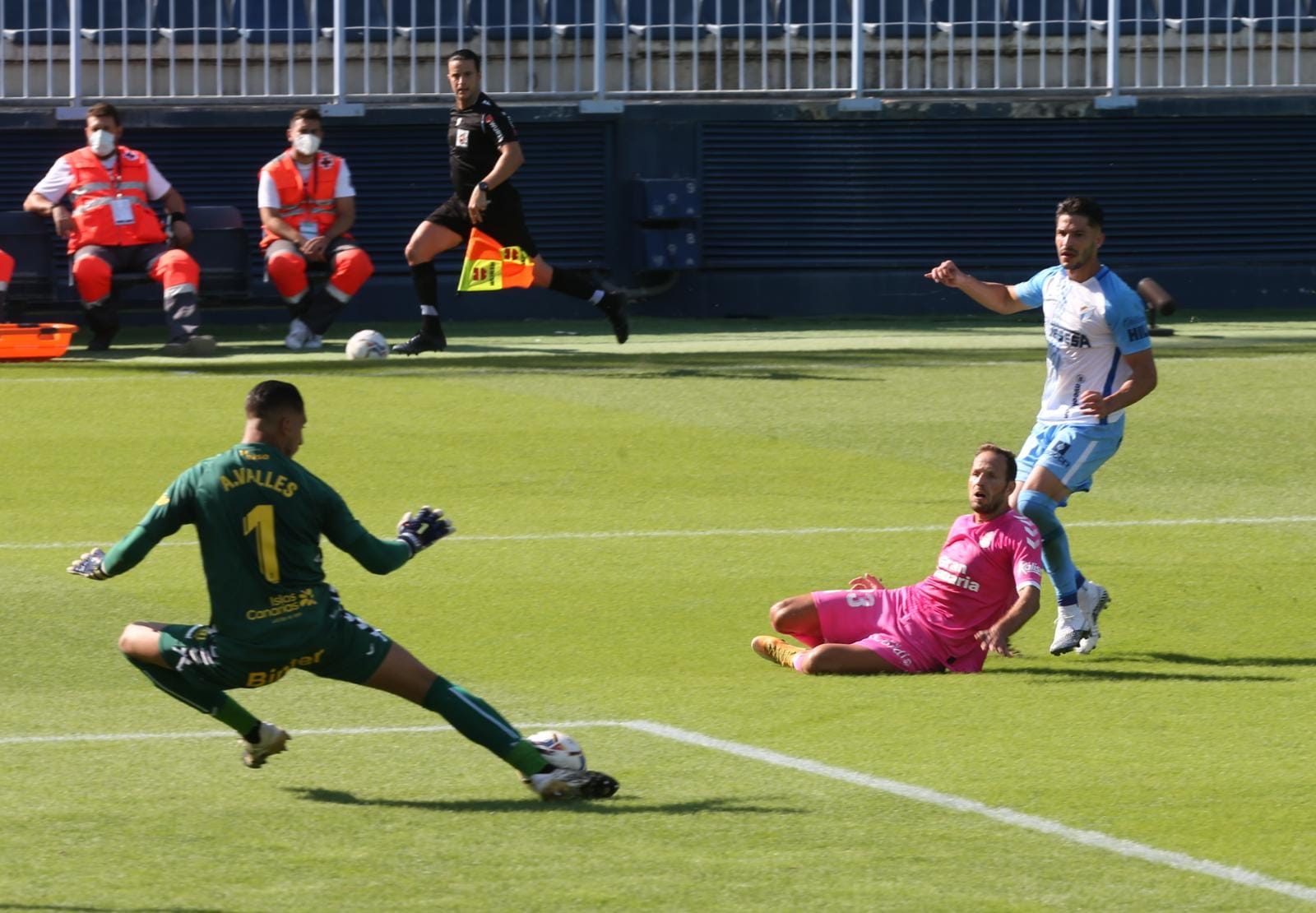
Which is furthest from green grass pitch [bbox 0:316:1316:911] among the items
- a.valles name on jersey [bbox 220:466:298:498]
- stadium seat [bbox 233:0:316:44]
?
stadium seat [bbox 233:0:316:44]

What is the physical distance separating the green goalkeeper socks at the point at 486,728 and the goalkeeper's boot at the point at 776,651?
2278 mm

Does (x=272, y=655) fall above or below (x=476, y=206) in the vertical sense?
below

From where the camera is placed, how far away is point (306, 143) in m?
18.7

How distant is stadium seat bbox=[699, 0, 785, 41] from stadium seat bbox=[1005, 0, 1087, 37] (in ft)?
7.79

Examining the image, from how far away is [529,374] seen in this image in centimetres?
1703

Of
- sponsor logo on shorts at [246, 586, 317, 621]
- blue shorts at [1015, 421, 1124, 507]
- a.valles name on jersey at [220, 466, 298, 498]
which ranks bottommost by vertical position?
sponsor logo on shorts at [246, 586, 317, 621]

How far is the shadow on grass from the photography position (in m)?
6.41

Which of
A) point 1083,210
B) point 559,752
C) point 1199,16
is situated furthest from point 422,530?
point 1199,16

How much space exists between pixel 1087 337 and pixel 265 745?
3948 mm

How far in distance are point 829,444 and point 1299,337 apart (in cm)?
719

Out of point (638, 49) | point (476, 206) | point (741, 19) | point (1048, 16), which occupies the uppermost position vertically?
point (1048, 16)

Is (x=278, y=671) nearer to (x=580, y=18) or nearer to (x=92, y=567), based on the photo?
(x=92, y=567)

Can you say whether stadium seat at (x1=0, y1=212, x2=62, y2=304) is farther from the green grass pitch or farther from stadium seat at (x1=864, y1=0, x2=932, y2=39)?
stadium seat at (x1=864, y1=0, x2=932, y2=39)

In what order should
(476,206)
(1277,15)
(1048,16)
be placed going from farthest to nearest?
(1048,16) → (1277,15) → (476,206)
